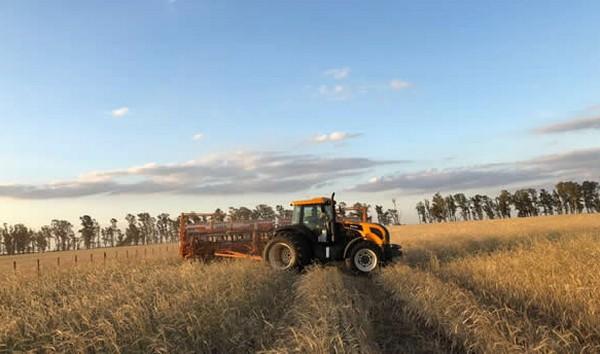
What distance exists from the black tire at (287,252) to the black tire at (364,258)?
4.00 feet

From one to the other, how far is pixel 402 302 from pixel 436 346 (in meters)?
2.53

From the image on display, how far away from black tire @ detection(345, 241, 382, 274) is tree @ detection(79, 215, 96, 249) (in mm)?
96948

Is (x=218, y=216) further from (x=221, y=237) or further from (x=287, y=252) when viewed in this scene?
(x=287, y=252)

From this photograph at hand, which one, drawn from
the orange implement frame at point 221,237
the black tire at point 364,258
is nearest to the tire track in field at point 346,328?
the black tire at point 364,258

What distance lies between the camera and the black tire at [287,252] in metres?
12.5

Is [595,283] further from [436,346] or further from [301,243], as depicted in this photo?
[301,243]

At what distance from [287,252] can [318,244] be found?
2.99 ft

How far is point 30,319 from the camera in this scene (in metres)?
5.92

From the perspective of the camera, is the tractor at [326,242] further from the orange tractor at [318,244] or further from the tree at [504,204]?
the tree at [504,204]

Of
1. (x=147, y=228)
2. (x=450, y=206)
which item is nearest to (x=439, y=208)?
(x=450, y=206)

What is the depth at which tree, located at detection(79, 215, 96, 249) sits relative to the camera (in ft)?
319

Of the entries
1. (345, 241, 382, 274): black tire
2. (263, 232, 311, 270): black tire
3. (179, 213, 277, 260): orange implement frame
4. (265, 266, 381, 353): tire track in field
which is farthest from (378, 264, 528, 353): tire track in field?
(179, 213, 277, 260): orange implement frame

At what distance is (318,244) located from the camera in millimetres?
12984

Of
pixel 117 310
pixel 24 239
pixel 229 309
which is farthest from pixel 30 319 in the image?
pixel 24 239
